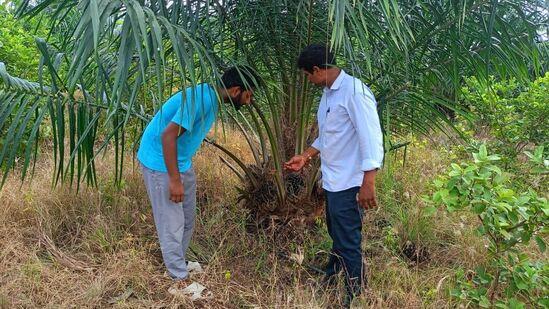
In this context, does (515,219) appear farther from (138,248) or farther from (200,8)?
(138,248)

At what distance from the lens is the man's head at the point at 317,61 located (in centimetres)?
216

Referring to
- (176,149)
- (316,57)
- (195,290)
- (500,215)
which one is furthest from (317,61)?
(195,290)

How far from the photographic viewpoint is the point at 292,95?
112 inches

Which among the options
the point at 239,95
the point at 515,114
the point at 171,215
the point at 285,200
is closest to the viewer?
the point at 239,95

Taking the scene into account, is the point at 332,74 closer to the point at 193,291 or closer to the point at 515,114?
the point at 193,291

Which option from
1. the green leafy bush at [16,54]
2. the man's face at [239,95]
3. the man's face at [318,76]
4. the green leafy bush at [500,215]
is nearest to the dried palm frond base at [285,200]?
the man's face at [239,95]

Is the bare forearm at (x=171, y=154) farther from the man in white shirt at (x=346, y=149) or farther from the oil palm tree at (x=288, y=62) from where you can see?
the man in white shirt at (x=346, y=149)

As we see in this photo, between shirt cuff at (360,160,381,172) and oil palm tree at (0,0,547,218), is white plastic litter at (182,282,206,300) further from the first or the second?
shirt cuff at (360,160,381,172)

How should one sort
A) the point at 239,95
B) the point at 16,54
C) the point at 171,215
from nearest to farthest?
1. the point at 239,95
2. the point at 171,215
3. the point at 16,54

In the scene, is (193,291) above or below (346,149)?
below

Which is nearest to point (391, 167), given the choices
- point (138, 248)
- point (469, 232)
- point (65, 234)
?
point (469, 232)

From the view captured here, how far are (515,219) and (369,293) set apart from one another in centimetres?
77

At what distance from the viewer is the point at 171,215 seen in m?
2.42

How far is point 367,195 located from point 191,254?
4.22ft
